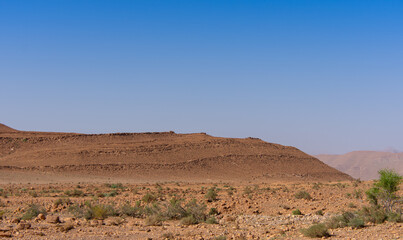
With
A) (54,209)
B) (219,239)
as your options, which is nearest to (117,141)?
(54,209)

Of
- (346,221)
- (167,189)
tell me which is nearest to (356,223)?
(346,221)

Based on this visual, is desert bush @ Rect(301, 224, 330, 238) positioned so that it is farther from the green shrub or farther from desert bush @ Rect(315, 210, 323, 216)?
desert bush @ Rect(315, 210, 323, 216)

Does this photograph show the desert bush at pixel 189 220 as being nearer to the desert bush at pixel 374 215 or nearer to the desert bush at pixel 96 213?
the desert bush at pixel 96 213

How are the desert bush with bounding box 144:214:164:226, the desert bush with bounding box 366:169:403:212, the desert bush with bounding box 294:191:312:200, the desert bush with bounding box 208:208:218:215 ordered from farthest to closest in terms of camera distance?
the desert bush with bounding box 294:191:312:200 → the desert bush with bounding box 208:208:218:215 → the desert bush with bounding box 366:169:403:212 → the desert bush with bounding box 144:214:164:226

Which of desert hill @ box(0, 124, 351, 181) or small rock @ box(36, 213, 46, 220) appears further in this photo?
desert hill @ box(0, 124, 351, 181)

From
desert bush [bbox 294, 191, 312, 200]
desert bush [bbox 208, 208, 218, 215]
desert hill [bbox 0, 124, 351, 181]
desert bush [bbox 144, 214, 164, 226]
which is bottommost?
desert bush [bbox 144, 214, 164, 226]

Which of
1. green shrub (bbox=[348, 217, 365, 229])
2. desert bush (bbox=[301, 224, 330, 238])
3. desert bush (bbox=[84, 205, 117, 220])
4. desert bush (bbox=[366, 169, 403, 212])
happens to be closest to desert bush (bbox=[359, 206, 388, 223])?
green shrub (bbox=[348, 217, 365, 229])

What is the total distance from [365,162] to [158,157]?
4330 inches

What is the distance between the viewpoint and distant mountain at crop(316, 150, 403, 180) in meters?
138

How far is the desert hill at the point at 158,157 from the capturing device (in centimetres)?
6131

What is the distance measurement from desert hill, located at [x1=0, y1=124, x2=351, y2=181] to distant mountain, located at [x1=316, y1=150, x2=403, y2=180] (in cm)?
6483

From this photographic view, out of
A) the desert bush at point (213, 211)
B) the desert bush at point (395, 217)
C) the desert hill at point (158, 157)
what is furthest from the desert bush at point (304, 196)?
the desert hill at point (158, 157)

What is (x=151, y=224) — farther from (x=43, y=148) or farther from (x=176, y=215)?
(x=43, y=148)

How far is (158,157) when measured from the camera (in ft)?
224
